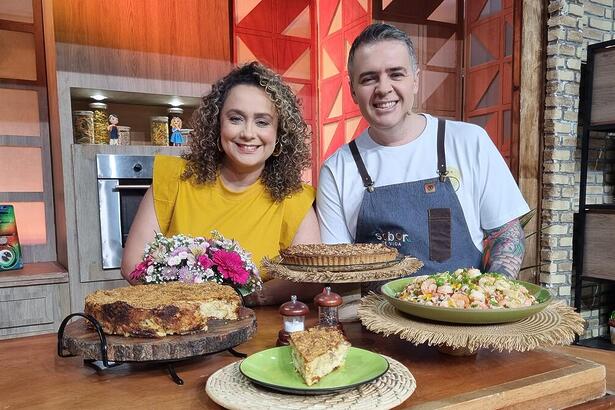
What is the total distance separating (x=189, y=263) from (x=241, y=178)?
0.74m

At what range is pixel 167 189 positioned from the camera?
2004 millimetres

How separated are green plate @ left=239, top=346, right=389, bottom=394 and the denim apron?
32.8 inches

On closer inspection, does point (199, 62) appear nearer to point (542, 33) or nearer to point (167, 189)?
point (167, 189)

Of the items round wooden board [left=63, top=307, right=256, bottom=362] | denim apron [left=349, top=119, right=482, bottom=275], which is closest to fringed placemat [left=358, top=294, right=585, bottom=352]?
round wooden board [left=63, top=307, right=256, bottom=362]

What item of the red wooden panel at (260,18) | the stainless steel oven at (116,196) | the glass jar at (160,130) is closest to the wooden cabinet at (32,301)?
the stainless steel oven at (116,196)

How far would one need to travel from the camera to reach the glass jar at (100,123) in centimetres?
318

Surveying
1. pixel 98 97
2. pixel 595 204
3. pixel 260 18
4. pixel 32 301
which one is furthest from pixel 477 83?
pixel 32 301

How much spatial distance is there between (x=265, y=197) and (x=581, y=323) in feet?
4.17

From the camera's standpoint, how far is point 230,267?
136cm

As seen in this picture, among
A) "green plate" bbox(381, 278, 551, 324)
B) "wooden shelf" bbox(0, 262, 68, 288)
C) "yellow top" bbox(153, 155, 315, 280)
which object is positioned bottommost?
"wooden shelf" bbox(0, 262, 68, 288)

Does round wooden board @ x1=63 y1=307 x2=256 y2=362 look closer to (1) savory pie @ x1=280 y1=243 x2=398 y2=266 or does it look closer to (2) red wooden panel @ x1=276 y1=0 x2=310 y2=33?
(1) savory pie @ x1=280 y1=243 x2=398 y2=266

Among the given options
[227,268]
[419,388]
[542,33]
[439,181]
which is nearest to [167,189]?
Result: [227,268]

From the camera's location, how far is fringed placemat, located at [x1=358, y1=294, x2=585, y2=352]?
0.98 metres

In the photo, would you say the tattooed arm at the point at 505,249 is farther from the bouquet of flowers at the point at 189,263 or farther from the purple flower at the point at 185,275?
the purple flower at the point at 185,275
